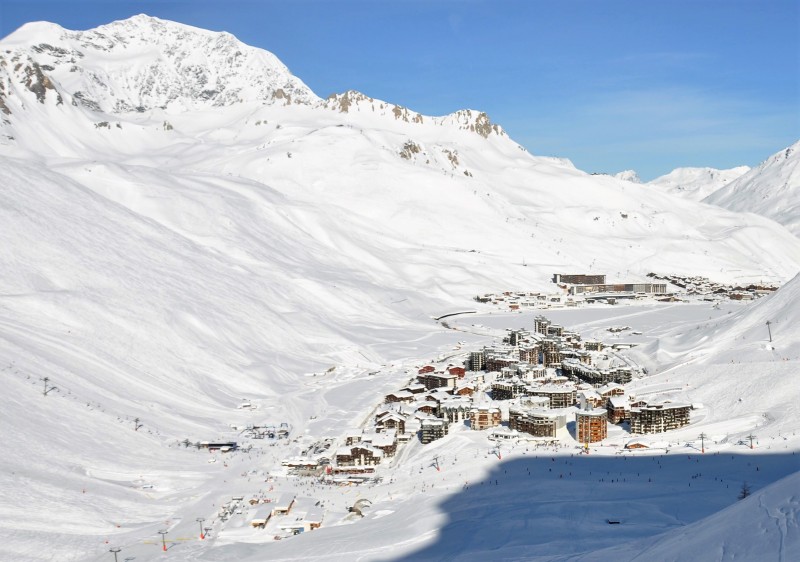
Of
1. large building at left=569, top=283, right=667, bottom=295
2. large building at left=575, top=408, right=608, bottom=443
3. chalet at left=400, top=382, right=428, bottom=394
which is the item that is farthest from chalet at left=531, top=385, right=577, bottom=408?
large building at left=569, top=283, right=667, bottom=295

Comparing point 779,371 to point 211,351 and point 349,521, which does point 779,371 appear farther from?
point 211,351

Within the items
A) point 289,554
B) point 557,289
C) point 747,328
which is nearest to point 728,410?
point 747,328

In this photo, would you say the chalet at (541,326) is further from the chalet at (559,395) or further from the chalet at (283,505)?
the chalet at (283,505)

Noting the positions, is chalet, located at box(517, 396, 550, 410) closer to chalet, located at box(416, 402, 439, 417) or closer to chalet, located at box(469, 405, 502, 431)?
chalet, located at box(469, 405, 502, 431)

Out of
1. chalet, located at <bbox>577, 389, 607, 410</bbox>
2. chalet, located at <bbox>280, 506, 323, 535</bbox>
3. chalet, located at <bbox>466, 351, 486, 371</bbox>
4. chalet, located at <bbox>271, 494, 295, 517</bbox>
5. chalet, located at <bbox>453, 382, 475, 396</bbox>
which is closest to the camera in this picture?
chalet, located at <bbox>280, 506, 323, 535</bbox>

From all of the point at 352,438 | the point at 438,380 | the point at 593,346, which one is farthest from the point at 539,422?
the point at 593,346

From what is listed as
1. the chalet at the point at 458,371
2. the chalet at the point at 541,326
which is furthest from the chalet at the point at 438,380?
the chalet at the point at 541,326

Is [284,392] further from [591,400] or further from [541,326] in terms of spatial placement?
[541,326]
